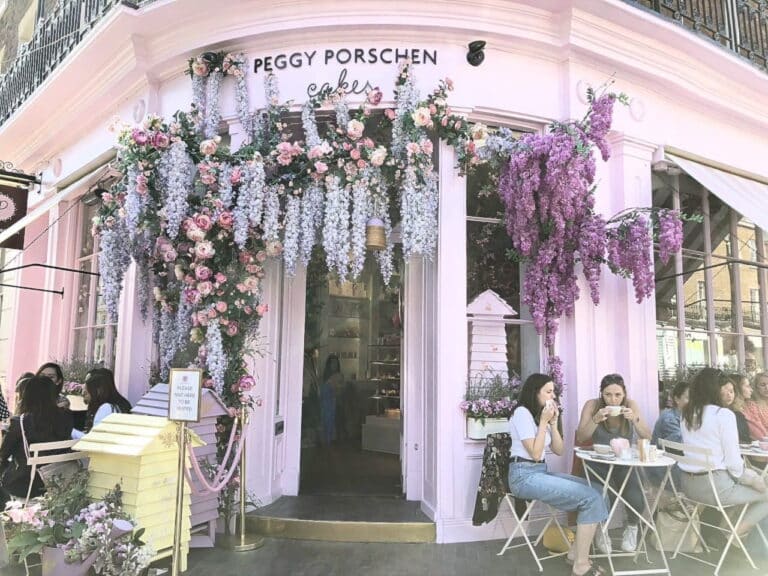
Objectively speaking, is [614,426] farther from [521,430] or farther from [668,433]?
[521,430]

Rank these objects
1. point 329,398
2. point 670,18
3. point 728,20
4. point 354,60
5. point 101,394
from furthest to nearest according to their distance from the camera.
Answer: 1. point 329,398
2. point 728,20
3. point 670,18
4. point 354,60
5. point 101,394

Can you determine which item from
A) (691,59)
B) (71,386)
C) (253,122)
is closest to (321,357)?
(71,386)

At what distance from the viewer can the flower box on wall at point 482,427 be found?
4.31 m

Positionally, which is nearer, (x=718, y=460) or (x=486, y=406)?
(x=718, y=460)

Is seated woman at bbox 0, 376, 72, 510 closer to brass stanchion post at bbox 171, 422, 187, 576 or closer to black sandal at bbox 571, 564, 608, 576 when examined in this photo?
brass stanchion post at bbox 171, 422, 187, 576

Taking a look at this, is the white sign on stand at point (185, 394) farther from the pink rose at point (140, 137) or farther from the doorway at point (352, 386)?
the doorway at point (352, 386)

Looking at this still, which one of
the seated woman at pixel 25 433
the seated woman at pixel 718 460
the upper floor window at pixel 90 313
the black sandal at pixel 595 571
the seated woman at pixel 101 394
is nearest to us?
the black sandal at pixel 595 571

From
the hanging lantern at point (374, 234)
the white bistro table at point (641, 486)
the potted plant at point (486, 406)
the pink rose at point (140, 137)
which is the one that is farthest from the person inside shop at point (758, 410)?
the pink rose at point (140, 137)

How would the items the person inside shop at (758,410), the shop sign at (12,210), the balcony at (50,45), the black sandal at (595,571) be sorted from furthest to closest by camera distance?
the shop sign at (12,210), the balcony at (50,45), the person inside shop at (758,410), the black sandal at (595,571)

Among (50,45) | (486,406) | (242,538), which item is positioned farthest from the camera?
(50,45)

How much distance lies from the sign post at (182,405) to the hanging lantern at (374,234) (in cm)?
172

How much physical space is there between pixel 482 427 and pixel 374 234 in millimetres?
1745

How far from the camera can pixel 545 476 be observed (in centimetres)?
375

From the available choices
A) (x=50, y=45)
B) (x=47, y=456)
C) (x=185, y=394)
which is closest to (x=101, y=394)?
(x=47, y=456)
